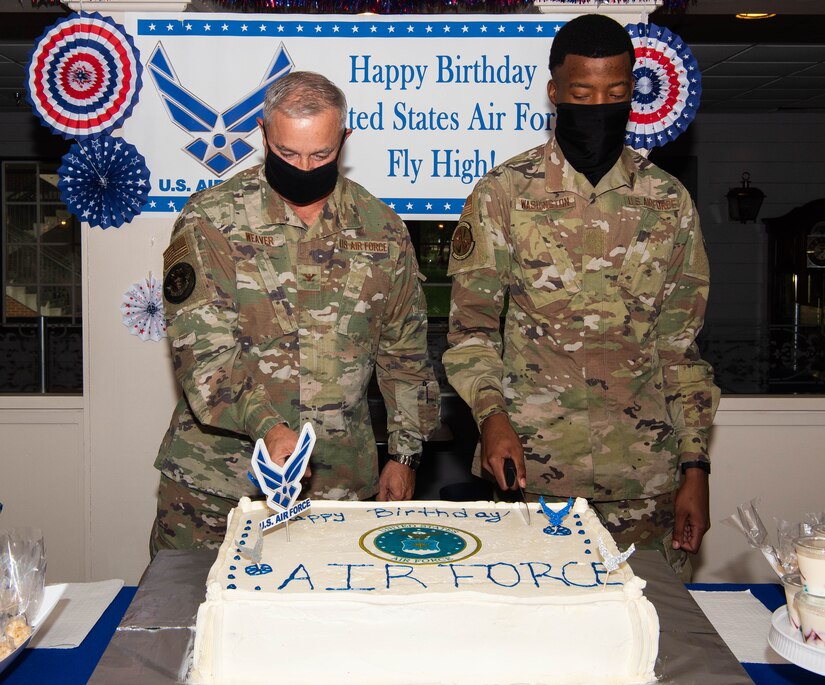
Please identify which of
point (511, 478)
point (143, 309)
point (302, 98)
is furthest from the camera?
point (143, 309)

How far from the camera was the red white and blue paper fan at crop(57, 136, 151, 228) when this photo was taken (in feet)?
9.14

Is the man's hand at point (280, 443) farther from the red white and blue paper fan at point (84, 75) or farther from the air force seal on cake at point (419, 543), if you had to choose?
the red white and blue paper fan at point (84, 75)

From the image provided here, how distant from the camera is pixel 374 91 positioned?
2783 millimetres

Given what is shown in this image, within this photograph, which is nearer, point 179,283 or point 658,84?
point 179,283

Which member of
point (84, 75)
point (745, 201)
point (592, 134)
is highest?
point (745, 201)

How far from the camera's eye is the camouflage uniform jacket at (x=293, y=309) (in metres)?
1.95

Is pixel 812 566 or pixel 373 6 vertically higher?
pixel 373 6

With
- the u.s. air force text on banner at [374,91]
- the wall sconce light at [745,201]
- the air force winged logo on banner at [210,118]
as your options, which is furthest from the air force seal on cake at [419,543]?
the wall sconce light at [745,201]

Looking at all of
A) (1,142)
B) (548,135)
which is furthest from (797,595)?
(1,142)

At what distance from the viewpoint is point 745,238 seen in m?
8.50

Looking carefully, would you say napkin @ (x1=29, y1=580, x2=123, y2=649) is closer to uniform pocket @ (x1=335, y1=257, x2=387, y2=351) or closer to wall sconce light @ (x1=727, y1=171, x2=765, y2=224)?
uniform pocket @ (x1=335, y1=257, x2=387, y2=351)

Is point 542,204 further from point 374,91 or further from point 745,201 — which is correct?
point 745,201

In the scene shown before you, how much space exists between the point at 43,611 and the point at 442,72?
2.04m

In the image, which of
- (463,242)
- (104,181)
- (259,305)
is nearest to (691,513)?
(463,242)
